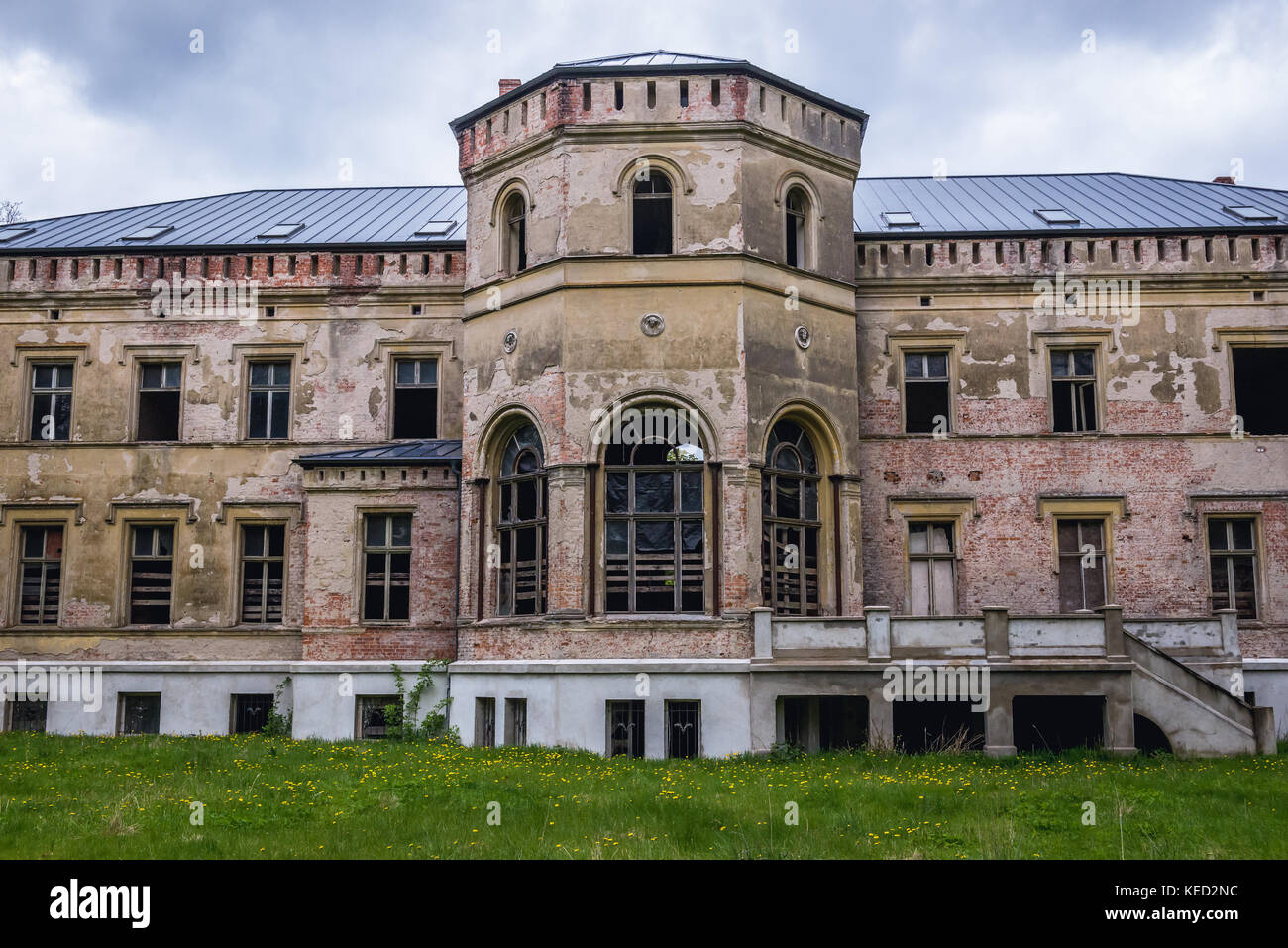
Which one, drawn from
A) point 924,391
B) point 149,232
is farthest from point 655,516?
point 149,232

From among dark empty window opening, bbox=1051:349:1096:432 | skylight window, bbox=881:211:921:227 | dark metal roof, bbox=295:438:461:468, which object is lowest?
dark metal roof, bbox=295:438:461:468

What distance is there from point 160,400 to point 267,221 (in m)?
5.18

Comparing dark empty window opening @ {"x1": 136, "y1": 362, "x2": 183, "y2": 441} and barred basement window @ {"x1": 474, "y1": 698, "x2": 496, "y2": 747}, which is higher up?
dark empty window opening @ {"x1": 136, "y1": 362, "x2": 183, "y2": 441}

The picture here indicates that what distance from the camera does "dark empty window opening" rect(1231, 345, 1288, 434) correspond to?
24094mm

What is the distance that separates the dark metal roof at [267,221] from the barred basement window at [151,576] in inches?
227

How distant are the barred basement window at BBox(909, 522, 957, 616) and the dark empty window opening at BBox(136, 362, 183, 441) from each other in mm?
14627

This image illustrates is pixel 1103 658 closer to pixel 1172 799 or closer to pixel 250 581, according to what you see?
pixel 1172 799

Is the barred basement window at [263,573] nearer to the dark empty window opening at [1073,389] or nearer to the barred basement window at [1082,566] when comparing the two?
the barred basement window at [1082,566]

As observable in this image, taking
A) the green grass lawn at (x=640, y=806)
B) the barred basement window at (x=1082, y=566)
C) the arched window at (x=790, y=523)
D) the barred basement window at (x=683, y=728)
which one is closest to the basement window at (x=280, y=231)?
the arched window at (x=790, y=523)

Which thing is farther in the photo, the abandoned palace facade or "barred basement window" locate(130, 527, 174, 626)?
"barred basement window" locate(130, 527, 174, 626)

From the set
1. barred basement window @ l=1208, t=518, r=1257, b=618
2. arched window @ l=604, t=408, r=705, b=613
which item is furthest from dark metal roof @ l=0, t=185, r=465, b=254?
barred basement window @ l=1208, t=518, r=1257, b=618

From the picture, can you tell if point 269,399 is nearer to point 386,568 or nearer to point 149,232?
point 386,568

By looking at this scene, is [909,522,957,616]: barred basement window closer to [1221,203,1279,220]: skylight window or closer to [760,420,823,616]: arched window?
[760,420,823,616]: arched window
